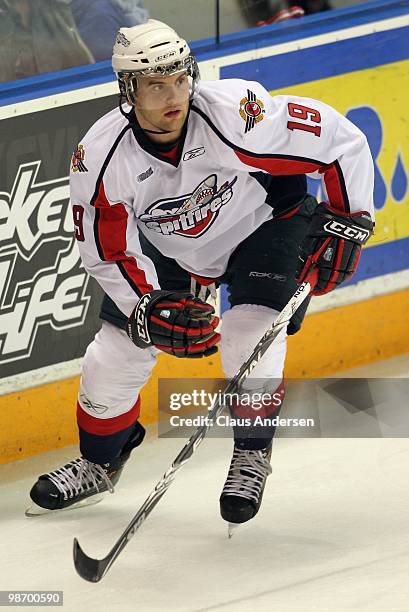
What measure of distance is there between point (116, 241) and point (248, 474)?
706mm

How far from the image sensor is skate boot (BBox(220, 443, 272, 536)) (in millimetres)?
3766

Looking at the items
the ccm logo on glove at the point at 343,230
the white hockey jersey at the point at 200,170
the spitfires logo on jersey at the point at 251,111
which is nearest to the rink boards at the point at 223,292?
the white hockey jersey at the point at 200,170

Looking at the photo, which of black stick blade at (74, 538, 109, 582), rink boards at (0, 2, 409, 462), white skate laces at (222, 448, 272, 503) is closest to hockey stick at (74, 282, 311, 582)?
black stick blade at (74, 538, 109, 582)

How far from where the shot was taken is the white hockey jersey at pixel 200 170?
142 inches

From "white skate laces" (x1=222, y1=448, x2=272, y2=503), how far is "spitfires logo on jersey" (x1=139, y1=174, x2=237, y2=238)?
1.95ft

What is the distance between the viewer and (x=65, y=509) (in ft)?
13.4

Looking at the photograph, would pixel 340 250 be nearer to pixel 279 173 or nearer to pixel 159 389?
pixel 279 173

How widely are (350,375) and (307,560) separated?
57.4 inches

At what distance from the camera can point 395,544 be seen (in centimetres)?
366

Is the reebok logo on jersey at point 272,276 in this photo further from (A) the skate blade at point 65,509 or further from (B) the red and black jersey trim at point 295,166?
(A) the skate blade at point 65,509

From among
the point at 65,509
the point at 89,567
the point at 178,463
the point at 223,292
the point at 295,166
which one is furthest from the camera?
the point at 223,292

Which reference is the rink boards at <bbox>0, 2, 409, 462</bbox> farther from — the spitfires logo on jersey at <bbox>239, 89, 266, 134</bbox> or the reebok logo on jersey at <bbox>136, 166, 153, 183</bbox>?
the spitfires logo on jersey at <bbox>239, 89, 266, 134</bbox>

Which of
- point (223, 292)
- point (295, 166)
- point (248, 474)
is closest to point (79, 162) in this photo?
point (295, 166)

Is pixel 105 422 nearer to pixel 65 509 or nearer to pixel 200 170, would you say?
pixel 65 509
